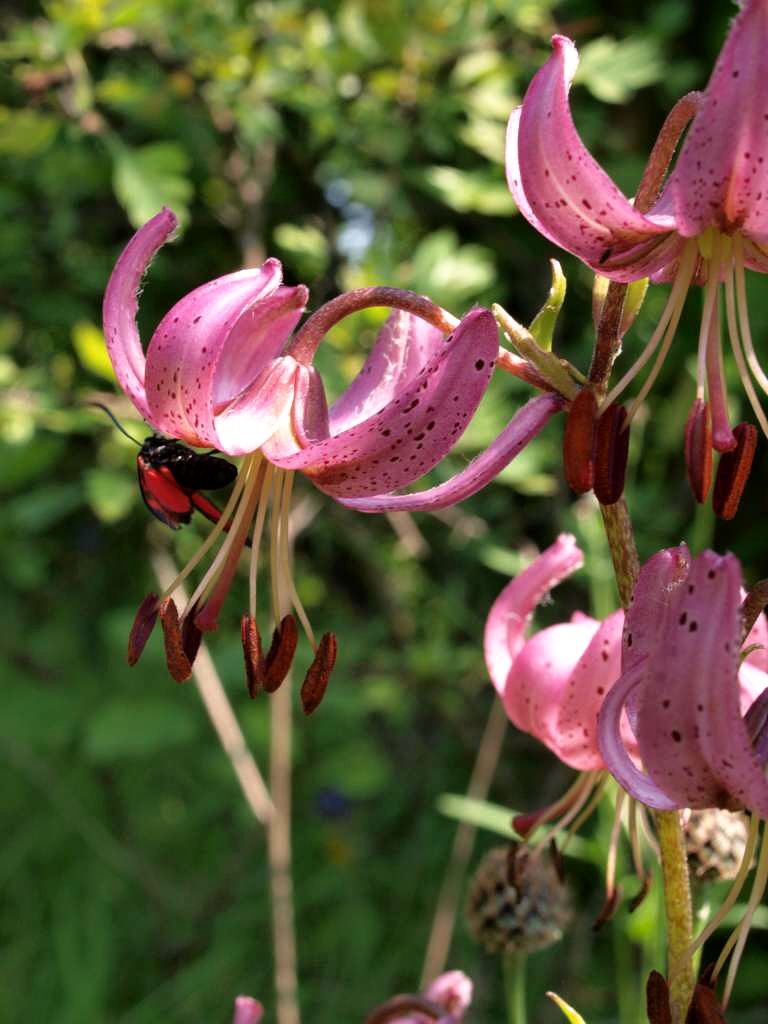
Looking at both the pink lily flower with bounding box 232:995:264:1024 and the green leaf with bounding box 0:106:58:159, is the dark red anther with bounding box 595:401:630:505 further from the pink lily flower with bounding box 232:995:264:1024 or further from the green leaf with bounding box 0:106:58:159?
the green leaf with bounding box 0:106:58:159

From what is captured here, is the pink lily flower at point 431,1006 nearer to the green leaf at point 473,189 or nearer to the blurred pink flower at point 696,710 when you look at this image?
the blurred pink flower at point 696,710

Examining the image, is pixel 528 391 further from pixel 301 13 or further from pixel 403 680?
pixel 301 13

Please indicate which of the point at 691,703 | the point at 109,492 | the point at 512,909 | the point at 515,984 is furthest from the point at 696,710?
the point at 109,492

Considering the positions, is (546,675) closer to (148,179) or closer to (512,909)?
(512,909)

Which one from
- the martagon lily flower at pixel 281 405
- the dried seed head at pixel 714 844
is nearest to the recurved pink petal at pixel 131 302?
Result: the martagon lily flower at pixel 281 405

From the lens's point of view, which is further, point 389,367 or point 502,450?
point 389,367

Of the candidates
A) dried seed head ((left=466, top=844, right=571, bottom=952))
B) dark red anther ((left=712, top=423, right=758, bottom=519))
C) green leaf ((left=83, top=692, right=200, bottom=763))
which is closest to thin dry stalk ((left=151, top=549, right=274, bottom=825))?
green leaf ((left=83, top=692, right=200, bottom=763))
